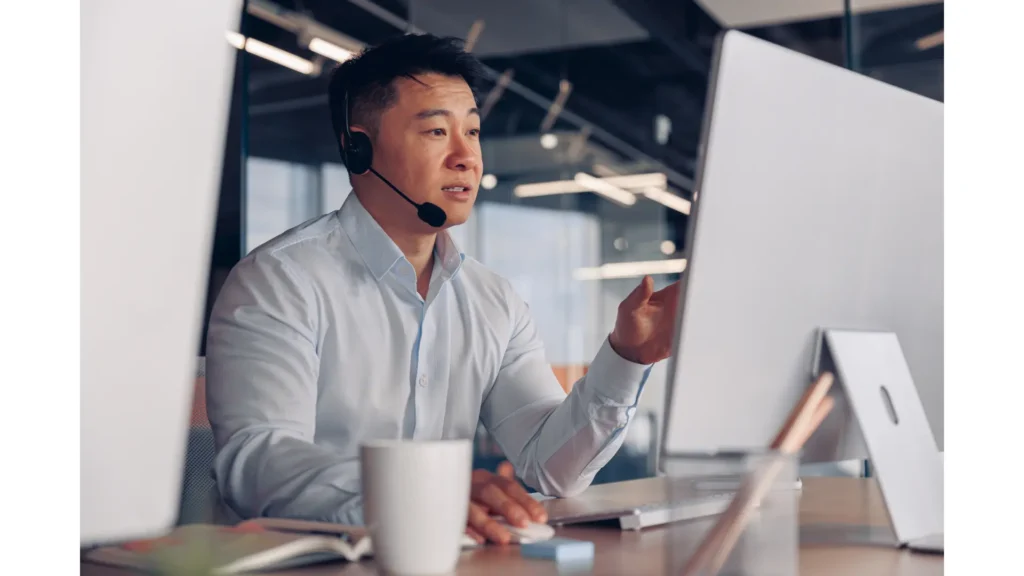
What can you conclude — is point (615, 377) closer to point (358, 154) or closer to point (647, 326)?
point (647, 326)

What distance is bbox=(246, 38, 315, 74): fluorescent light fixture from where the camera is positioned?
296cm

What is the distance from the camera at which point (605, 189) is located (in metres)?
4.18

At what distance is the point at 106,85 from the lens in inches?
17.0

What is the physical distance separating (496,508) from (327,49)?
2509 mm

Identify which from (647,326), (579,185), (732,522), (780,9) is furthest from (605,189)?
(732,522)

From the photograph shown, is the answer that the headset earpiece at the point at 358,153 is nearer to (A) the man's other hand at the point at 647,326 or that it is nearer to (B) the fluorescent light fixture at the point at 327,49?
(A) the man's other hand at the point at 647,326

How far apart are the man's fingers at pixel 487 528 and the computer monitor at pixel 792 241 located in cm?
24

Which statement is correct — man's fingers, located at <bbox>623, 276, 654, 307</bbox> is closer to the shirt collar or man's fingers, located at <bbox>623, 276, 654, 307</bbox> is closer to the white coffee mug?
the white coffee mug

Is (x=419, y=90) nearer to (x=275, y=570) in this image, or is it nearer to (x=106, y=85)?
(x=275, y=570)

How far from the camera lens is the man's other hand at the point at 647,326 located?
1.15 meters

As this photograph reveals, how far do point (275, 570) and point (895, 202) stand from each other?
2.21 ft
